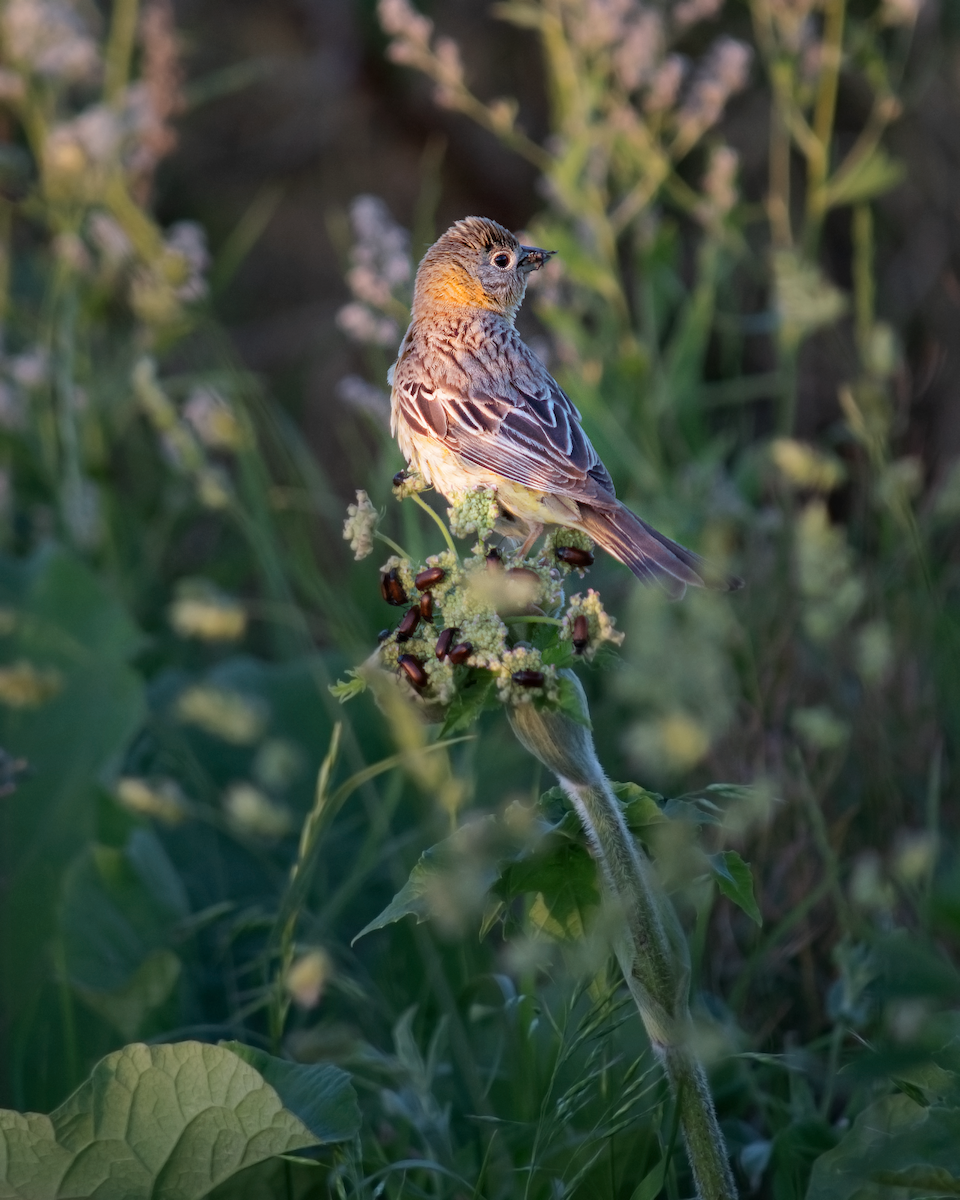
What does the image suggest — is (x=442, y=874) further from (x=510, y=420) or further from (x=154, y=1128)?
(x=510, y=420)

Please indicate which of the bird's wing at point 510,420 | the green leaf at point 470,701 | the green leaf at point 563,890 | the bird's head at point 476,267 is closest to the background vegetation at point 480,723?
the green leaf at point 563,890

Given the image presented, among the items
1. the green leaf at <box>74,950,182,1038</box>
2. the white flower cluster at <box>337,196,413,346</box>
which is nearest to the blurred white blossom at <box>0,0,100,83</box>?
the white flower cluster at <box>337,196,413,346</box>

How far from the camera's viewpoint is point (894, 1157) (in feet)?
4.13

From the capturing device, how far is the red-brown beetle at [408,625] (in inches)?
61.1

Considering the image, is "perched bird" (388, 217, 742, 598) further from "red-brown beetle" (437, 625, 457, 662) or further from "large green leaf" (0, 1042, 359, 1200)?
"large green leaf" (0, 1042, 359, 1200)

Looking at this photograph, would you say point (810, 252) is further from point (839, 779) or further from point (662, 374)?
point (839, 779)

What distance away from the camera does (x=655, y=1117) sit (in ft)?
5.85

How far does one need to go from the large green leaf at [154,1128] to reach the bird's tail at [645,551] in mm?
826

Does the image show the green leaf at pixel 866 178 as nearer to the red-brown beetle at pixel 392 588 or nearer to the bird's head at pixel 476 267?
the bird's head at pixel 476 267

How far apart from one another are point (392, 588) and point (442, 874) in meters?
0.34

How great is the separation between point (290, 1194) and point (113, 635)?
1.95 metres

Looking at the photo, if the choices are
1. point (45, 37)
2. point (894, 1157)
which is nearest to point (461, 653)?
point (894, 1157)

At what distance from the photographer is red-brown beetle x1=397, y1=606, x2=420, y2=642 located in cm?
155

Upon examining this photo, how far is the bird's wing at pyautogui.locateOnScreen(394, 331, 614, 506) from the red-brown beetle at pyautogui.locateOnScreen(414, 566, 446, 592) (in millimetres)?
483
